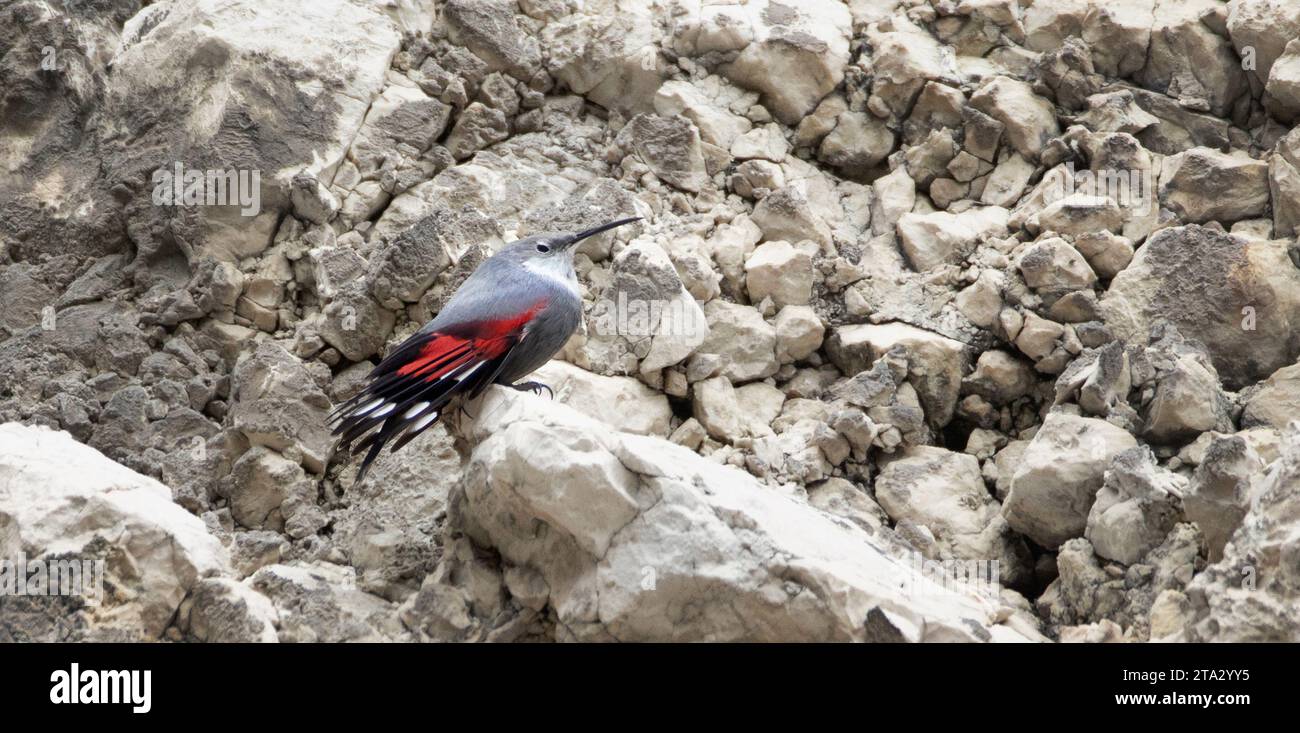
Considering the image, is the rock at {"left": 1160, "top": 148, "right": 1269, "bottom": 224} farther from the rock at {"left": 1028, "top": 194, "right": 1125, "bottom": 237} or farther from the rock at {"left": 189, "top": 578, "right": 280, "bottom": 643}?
the rock at {"left": 189, "top": 578, "right": 280, "bottom": 643}

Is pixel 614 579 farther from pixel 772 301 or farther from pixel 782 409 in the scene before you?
pixel 772 301

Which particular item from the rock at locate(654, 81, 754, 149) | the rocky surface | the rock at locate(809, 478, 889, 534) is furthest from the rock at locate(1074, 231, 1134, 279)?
the rock at locate(654, 81, 754, 149)

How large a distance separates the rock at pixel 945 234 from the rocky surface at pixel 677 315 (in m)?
0.02

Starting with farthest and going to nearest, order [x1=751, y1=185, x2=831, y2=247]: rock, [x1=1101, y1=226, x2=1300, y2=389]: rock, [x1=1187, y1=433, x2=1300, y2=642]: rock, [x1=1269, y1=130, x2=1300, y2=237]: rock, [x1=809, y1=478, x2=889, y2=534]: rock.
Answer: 1. [x1=751, y1=185, x2=831, y2=247]: rock
2. [x1=1269, y1=130, x2=1300, y2=237]: rock
3. [x1=1101, y1=226, x2=1300, y2=389]: rock
4. [x1=809, y1=478, x2=889, y2=534]: rock
5. [x1=1187, y1=433, x2=1300, y2=642]: rock

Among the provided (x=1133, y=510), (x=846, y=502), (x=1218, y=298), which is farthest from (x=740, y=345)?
(x=1218, y=298)

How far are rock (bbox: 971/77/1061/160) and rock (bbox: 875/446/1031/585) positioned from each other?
1.77 metres

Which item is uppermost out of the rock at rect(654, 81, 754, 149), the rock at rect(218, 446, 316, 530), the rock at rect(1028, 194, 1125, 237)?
the rock at rect(1028, 194, 1125, 237)

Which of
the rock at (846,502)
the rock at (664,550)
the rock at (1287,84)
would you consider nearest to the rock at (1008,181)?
the rock at (1287,84)

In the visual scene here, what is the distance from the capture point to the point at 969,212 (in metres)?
5.49

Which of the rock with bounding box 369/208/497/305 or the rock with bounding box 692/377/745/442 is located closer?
the rock with bounding box 692/377/745/442

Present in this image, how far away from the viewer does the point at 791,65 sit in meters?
5.89

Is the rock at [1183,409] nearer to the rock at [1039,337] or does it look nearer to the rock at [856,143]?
the rock at [1039,337]

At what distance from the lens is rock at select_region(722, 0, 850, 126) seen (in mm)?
5871

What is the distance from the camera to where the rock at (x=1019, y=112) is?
220 inches
